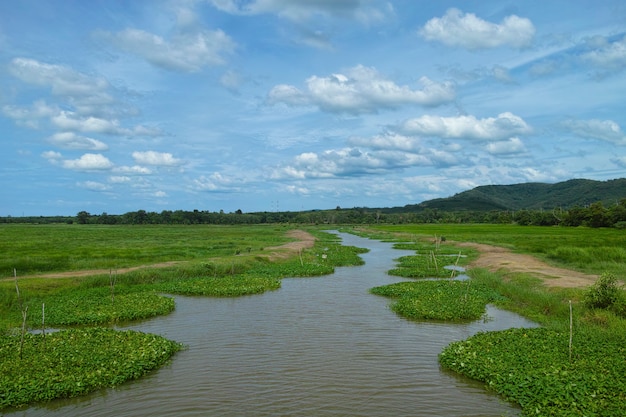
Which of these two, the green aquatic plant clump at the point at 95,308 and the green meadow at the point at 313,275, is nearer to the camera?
the green meadow at the point at 313,275

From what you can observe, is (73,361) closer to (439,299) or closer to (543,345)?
(543,345)

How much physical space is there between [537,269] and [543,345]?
21071 millimetres

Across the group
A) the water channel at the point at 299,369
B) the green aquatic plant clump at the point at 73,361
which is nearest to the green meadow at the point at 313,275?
the green aquatic plant clump at the point at 73,361

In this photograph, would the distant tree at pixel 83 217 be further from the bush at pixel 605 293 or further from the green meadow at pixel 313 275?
the bush at pixel 605 293

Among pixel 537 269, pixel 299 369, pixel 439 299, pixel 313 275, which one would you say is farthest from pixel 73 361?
pixel 537 269

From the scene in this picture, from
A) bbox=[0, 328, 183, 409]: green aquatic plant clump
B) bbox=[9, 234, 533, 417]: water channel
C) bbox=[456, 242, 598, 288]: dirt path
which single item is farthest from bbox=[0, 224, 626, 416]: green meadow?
bbox=[456, 242, 598, 288]: dirt path

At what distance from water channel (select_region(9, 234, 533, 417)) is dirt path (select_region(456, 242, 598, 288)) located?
7678 millimetres

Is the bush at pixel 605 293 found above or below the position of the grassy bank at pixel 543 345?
above

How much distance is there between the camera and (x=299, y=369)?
1452 cm

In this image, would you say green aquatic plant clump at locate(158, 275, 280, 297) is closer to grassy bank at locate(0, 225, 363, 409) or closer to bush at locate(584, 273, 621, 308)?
grassy bank at locate(0, 225, 363, 409)

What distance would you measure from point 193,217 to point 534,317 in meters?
163

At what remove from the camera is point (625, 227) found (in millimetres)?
70000

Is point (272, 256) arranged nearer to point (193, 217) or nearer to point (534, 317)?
point (534, 317)

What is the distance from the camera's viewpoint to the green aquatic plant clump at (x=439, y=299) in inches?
835
